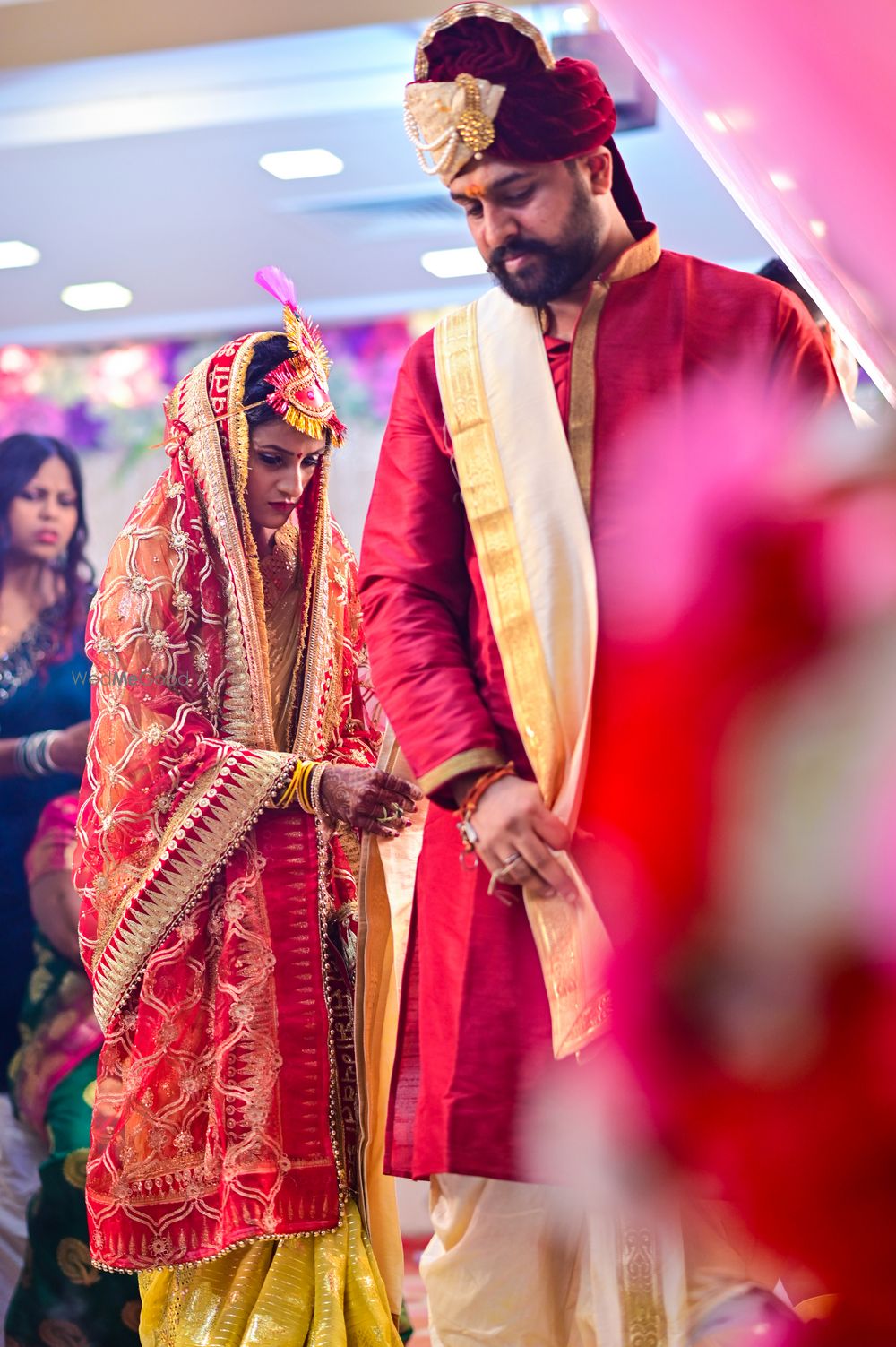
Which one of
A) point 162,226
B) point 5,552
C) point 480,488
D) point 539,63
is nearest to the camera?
point 539,63

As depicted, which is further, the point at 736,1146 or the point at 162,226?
the point at 162,226

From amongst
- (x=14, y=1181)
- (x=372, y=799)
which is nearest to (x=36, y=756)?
(x=14, y=1181)

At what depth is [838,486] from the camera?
0.25 m

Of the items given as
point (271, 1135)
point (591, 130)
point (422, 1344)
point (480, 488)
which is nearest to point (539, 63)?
point (591, 130)

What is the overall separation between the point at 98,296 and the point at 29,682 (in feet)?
2.90

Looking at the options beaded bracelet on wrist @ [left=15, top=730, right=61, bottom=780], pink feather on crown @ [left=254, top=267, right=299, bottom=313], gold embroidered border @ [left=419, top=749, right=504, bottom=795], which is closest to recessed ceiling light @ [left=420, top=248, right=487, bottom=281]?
pink feather on crown @ [left=254, top=267, right=299, bottom=313]

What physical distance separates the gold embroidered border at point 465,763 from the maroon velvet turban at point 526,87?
457 millimetres

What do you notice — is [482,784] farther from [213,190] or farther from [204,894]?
[213,190]

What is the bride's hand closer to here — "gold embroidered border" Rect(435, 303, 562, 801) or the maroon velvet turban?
"gold embroidered border" Rect(435, 303, 562, 801)

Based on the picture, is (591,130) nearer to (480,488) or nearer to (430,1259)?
(480,488)

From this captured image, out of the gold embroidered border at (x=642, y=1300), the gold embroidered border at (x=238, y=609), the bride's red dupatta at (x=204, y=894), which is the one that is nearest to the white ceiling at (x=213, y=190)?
the bride's red dupatta at (x=204, y=894)

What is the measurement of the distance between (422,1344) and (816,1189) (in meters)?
2.44

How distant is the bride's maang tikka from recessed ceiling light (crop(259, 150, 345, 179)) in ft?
2.22

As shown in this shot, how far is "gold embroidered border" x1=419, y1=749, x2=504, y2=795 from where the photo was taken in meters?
1.17
